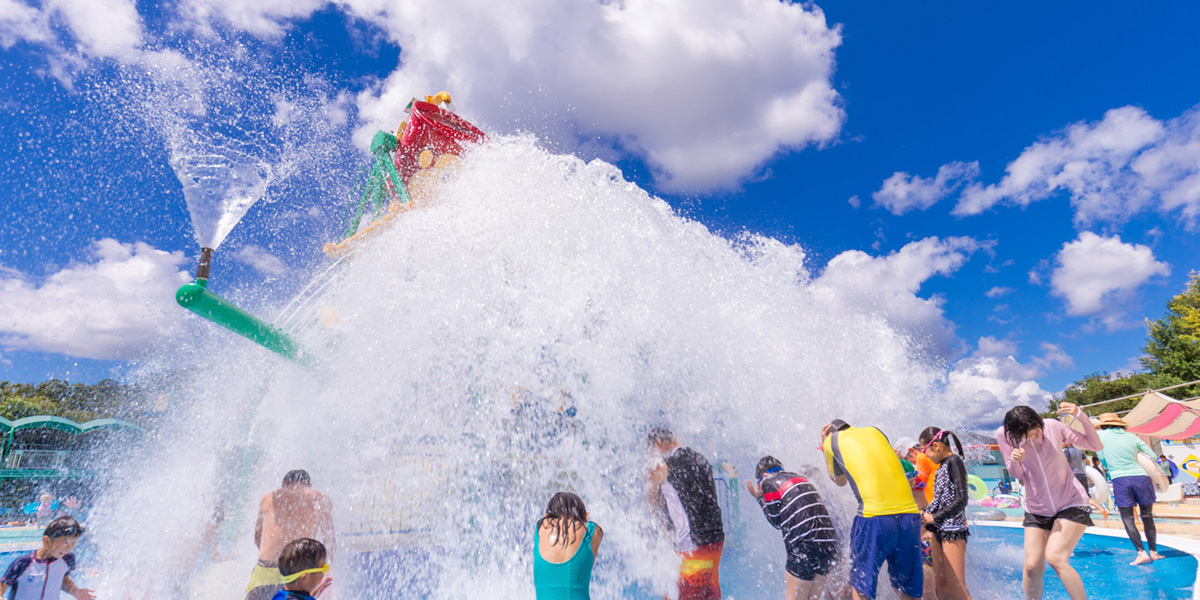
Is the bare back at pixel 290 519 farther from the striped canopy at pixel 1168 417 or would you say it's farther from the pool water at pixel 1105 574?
the striped canopy at pixel 1168 417

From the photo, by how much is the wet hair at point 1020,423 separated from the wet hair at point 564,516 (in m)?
3.67

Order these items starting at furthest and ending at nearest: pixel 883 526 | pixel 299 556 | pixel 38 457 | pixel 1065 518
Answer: pixel 38 457, pixel 1065 518, pixel 883 526, pixel 299 556

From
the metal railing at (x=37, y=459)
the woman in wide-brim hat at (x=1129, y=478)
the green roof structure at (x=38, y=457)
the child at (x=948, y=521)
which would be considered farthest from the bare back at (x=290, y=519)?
the metal railing at (x=37, y=459)

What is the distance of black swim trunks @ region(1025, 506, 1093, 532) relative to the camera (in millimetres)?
4270

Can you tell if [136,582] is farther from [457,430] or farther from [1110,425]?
[1110,425]

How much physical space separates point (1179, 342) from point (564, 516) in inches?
1965

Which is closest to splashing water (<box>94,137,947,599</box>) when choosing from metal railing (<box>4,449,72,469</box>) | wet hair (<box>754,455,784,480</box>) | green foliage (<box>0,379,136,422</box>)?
wet hair (<box>754,455,784,480</box>)

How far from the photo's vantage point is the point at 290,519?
4176 millimetres

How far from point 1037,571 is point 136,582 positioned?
8218 millimetres

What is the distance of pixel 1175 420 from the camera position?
1678cm

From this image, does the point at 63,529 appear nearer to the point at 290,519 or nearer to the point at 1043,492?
the point at 290,519

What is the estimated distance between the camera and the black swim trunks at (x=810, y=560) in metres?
4.11

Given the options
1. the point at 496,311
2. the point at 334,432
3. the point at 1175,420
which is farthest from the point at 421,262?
the point at 1175,420

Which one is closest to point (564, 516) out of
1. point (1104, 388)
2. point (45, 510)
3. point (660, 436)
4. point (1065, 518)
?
point (660, 436)
